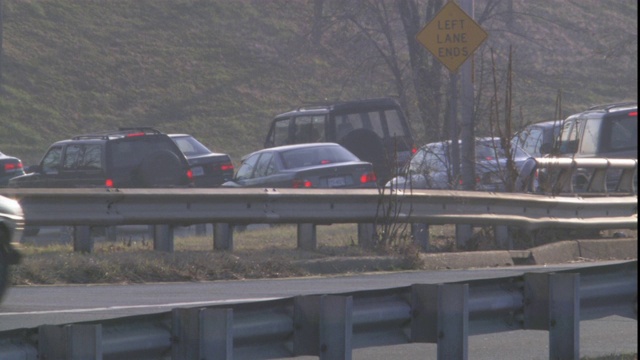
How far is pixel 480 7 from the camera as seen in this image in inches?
2245

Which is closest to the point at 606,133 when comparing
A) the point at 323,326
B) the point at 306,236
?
the point at 306,236

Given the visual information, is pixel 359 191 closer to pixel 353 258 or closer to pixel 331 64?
pixel 353 258

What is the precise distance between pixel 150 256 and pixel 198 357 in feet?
25.1

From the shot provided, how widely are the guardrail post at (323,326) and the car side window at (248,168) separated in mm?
16139

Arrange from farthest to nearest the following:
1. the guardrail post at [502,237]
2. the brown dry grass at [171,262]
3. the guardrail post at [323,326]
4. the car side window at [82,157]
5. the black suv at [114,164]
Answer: the car side window at [82,157] < the black suv at [114,164] < the guardrail post at [502,237] < the brown dry grass at [171,262] < the guardrail post at [323,326]

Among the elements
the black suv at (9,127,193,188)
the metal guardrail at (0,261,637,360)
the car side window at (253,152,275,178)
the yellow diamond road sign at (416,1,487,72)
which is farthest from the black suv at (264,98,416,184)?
the metal guardrail at (0,261,637,360)

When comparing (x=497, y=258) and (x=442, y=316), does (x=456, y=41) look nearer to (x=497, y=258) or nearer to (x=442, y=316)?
(x=497, y=258)

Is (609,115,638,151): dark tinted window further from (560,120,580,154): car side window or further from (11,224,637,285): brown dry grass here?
(11,224,637,285): brown dry grass

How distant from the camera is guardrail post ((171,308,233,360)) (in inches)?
211

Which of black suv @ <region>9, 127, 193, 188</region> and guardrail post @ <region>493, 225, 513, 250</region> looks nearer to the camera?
guardrail post @ <region>493, 225, 513, 250</region>

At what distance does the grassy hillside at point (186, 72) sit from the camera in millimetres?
43812

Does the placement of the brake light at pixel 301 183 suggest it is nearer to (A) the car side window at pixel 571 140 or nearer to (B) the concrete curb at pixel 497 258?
(A) the car side window at pixel 571 140

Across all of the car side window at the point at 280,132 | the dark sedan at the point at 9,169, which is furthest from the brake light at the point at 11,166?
the car side window at the point at 280,132

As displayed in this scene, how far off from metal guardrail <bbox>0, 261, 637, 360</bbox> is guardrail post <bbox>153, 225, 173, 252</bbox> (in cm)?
748
